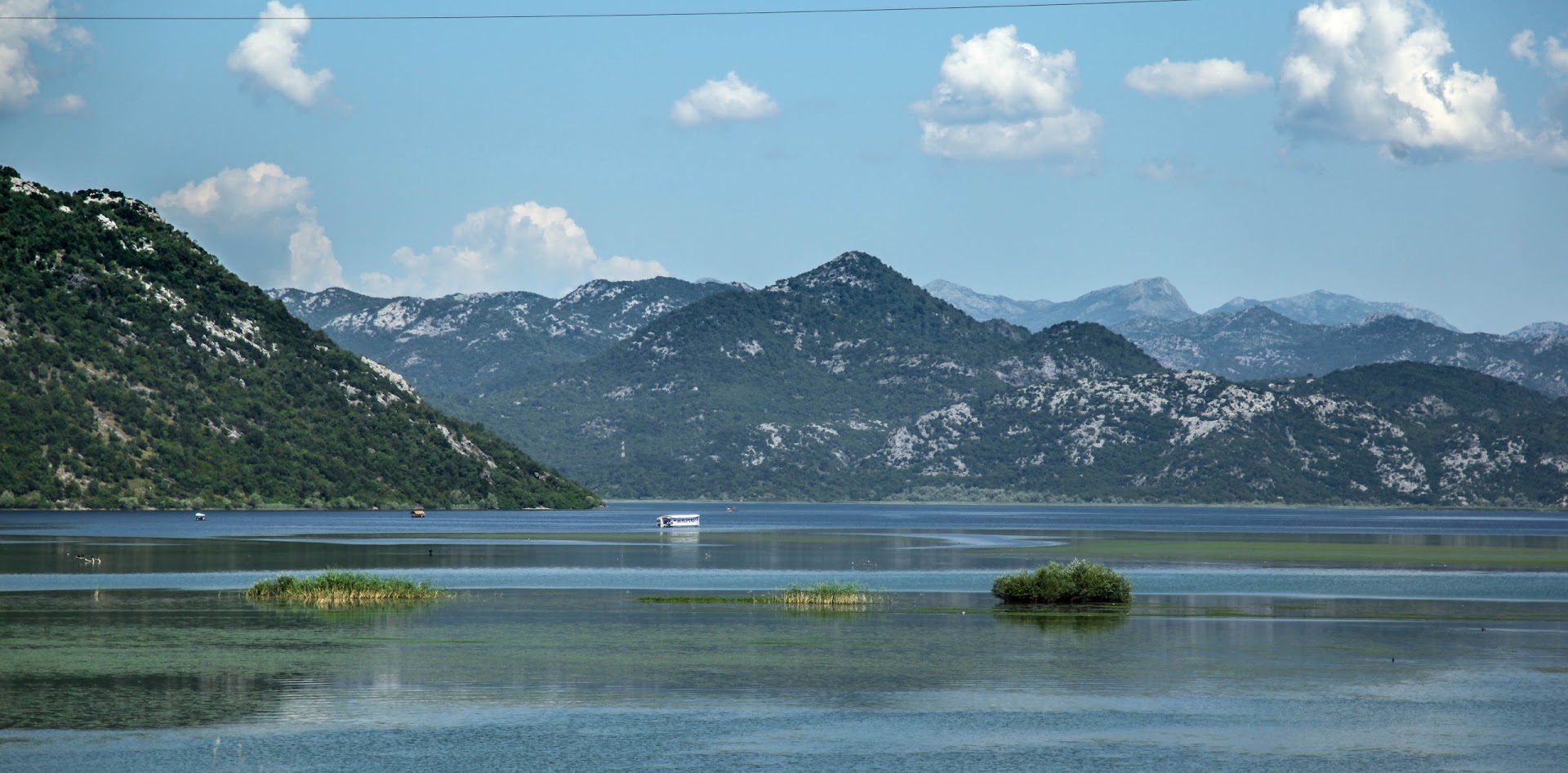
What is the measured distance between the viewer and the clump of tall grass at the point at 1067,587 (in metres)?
73.5

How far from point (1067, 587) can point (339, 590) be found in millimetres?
32580

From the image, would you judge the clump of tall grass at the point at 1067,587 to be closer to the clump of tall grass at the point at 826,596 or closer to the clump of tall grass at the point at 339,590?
the clump of tall grass at the point at 826,596

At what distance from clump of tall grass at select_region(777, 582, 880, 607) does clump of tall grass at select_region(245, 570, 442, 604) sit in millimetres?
16360

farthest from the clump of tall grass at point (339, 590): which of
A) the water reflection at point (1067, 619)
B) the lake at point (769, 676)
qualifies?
the water reflection at point (1067, 619)

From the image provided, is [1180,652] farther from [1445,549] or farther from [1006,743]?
[1445,549]

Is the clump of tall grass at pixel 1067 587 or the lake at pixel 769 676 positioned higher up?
the clump of tall grass at pixel 1067 587

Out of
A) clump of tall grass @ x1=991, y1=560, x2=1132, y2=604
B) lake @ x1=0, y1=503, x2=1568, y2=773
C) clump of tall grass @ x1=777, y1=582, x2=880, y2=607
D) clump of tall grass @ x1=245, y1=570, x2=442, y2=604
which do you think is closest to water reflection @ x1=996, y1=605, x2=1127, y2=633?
lake @ x1=0, y1=503, x2=1568, y2=773

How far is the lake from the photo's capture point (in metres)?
35.8

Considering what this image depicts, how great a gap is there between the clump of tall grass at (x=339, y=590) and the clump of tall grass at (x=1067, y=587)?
26.6 meters

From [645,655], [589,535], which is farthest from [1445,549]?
[645,655]

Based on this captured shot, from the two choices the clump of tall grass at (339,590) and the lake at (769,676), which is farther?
the clump of tall grass at (339,590)

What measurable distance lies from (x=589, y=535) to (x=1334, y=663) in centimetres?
11832

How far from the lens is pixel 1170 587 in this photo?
8744cm

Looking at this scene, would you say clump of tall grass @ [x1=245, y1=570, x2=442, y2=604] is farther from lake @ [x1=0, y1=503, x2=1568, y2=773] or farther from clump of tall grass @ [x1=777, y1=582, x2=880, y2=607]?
clump of tall grass @ [x1=777, y1=582, x2=880, y2=607]
